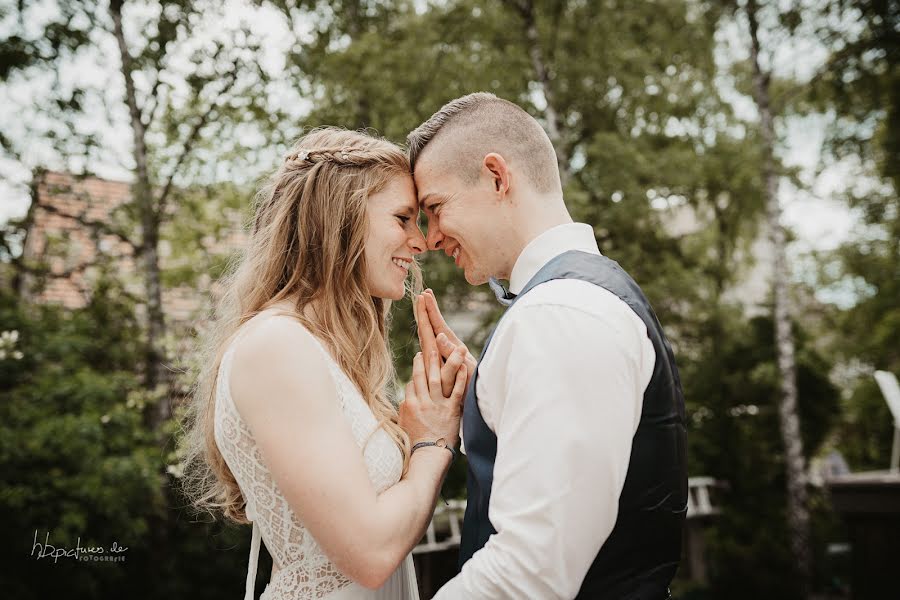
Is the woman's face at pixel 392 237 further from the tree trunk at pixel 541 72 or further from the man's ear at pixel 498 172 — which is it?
the tree trunk at pixel 541 72

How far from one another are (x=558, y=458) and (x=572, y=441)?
1.6 inches

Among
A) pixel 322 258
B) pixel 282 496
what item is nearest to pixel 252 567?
pixel 282 496

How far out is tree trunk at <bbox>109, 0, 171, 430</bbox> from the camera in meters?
6.93

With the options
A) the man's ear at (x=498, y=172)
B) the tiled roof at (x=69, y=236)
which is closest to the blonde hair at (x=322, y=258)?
the man's ear at (x=498, y=172)

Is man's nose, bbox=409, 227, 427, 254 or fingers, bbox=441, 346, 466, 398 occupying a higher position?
man's nose, bbox=409, 227, 427, 254

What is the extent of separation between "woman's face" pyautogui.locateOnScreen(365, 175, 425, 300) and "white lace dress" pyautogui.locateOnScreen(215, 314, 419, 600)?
380 mm

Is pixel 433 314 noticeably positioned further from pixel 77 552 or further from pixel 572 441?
pixel 77 552

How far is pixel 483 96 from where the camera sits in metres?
2.05

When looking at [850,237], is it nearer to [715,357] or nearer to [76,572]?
[715,357]

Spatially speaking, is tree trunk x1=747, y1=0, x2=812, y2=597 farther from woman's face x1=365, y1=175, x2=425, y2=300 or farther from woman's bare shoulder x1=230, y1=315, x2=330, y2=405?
woman's bare shoulder x1=230, y1=315, x2=330, y2=405

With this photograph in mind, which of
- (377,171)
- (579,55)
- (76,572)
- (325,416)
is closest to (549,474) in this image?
(325,416)

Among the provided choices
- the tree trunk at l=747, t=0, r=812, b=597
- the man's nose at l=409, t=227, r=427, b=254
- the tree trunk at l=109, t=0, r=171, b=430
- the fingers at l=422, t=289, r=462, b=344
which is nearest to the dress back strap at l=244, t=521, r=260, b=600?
the fingers at l=422, t=289, r=462, b=344

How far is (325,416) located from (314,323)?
40cm

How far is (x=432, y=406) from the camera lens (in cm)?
191
